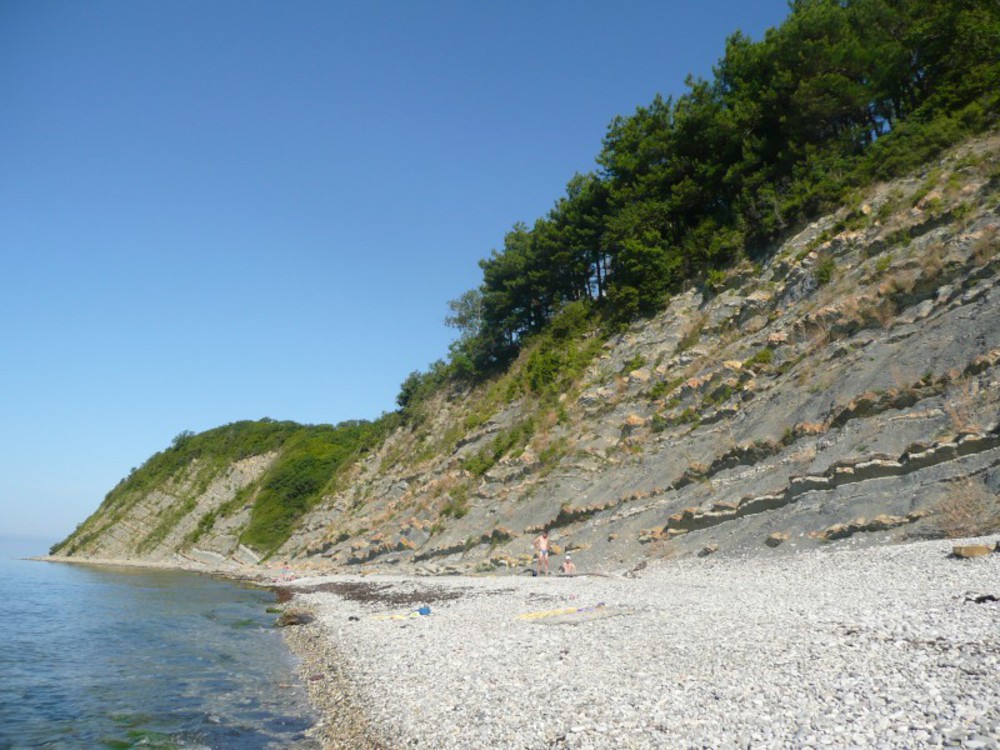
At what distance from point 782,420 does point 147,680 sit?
1869 cm

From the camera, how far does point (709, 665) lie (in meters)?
7.81

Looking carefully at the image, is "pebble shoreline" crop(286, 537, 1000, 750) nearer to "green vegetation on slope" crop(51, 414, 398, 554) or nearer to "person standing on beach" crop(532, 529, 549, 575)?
"person standing on beach" crop(532, 529, 549, 575)

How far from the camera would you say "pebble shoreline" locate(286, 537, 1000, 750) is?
5.79 meters

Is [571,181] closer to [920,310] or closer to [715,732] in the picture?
[920,310]

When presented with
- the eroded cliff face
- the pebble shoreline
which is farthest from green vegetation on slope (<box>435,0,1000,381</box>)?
the pebble shoreline

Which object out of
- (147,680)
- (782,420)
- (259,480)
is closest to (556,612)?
(147,680)

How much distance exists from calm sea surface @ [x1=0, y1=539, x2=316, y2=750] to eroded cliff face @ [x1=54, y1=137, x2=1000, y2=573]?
33.9 feet

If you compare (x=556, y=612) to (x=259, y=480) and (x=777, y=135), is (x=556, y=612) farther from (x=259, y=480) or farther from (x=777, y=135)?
(x=259, y=480)

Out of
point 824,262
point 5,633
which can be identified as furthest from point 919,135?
point 5,633

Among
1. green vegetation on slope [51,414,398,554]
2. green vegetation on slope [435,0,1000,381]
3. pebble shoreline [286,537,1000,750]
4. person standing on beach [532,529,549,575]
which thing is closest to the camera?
pebble shoreline [286,537,1000,750]

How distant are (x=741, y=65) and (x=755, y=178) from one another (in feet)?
24.3

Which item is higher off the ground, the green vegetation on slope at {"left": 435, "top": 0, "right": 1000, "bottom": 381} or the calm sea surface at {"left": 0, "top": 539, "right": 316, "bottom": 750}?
the green vegetation on slope at {"left": 435, "top": 0, "right": 1000, "bottom": 381}

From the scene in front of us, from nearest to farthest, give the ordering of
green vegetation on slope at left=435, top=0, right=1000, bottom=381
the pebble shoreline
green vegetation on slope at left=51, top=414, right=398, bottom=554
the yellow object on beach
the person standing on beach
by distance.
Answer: the pebble shoreline, the yellow object on beach, the person standing on beach, green vegetation on slope at left=435, top=0, right=1000, bottom=381, green vegetation on slope at left=51, top=414, right=398, bottom=554

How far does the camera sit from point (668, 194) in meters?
36.7
